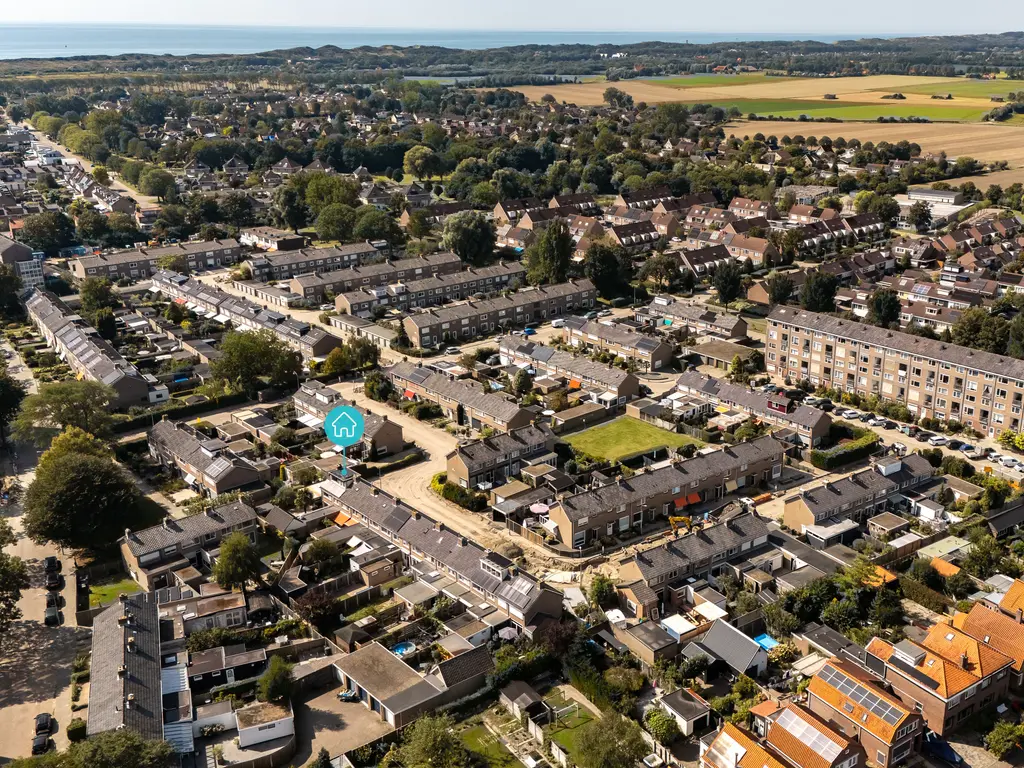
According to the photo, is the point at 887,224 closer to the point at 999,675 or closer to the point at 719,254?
the point at 719,254

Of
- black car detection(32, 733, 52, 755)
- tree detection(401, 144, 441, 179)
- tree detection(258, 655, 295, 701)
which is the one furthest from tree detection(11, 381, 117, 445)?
tree detection(401, 144, 441, 179)

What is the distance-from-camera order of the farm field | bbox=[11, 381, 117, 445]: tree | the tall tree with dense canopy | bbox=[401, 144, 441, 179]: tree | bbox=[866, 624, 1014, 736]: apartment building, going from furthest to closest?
1. the farm field
2. bbox=[401, 144, 441, 179]: tree
3. the tall tree with dense canopy
4. bbox=[11, 381, 117, 445]: tree
5. bbox=[866, 624, 1014, 736]: apartment building

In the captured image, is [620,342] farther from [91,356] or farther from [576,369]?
[91,356]

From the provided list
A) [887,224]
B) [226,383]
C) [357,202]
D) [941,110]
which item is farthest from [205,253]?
[941,110]

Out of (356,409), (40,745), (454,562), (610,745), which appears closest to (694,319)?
(356,409)

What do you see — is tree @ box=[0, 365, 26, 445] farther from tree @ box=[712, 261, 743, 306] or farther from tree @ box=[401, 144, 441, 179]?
tree @ box=[401, 144, 441, 179]

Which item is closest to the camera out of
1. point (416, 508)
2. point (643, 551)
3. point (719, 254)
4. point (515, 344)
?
point (643, 551)
